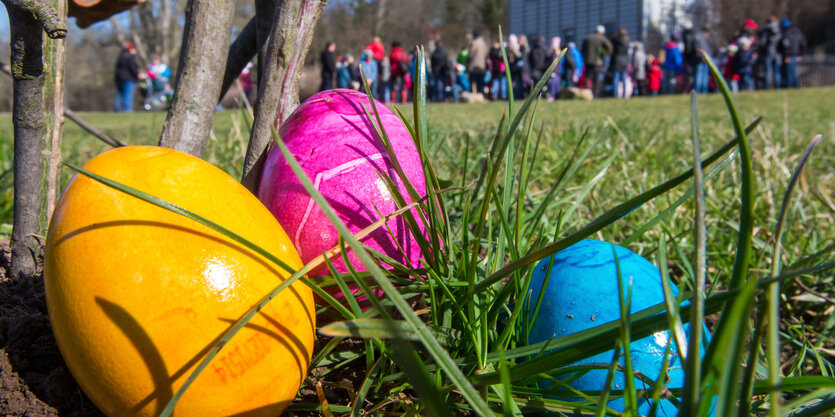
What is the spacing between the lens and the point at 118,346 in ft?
3.19

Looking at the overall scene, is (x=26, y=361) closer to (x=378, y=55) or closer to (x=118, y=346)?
(x=118, y=346)

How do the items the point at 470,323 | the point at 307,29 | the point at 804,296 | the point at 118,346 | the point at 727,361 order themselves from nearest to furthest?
the point at 727,361 < the point at 118,346 < the point at 470,323 < the point at 307,29 < the point at 804,296

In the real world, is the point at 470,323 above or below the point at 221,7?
below

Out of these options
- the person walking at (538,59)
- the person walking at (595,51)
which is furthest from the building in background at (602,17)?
the person walking at (595,51)

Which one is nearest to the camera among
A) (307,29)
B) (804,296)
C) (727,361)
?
(727,361)

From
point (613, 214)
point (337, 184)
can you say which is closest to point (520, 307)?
point (613, 214)

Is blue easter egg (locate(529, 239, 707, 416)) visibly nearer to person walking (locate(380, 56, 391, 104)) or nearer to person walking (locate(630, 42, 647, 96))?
person walking (locate(380, 56, 391, 104))

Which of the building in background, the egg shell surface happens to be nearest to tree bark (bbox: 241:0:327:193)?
the egg shell surface

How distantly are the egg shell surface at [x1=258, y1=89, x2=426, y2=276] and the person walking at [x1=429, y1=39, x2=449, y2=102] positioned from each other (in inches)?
896

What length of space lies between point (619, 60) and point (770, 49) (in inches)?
201

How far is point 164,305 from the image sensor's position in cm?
98

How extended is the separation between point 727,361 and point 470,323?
1.80ft

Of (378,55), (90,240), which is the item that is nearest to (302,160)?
(90,240)

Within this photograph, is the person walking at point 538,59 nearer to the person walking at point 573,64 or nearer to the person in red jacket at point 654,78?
the person walking at point 573,64
